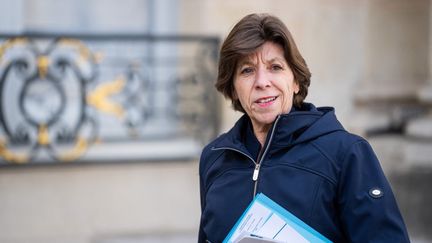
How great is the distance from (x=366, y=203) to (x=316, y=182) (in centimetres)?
15

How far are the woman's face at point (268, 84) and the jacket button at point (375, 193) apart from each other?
38 centimetres

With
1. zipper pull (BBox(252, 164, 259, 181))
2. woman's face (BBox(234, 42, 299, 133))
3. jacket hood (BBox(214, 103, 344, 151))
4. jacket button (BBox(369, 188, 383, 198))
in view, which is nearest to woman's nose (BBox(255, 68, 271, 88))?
woman's face (BBox(234, 42, 299, 133))

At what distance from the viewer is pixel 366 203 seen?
2238 millimetres

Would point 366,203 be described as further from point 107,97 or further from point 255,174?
point 107,97

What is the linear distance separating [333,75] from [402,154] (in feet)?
2.86

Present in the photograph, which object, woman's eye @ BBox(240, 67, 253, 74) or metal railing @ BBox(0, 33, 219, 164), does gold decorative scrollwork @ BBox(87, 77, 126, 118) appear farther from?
woman's eye @ BBox(240, 67, 253, 74)

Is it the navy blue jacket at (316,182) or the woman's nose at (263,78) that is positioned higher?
the woman's nose at (263,78)

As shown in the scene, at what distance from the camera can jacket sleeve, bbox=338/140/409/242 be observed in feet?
7.33

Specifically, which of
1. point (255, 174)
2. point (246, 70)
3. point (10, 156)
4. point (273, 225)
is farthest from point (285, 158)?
point (10, 156)

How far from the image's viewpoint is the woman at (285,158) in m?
2.27

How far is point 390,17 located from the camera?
282 inches

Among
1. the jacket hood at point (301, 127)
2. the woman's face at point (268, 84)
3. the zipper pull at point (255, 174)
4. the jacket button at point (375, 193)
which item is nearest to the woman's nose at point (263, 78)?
the woman's face at point (268, 84)

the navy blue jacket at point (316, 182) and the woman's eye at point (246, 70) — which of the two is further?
the woman's eye at point (246, 70)

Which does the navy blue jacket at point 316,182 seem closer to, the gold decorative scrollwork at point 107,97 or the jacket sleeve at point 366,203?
the jacket sleeve at point 366,203
